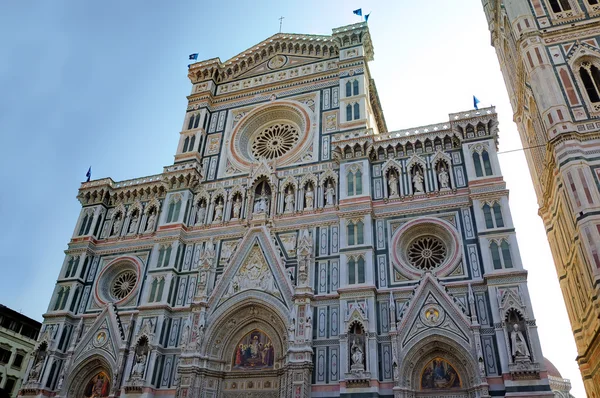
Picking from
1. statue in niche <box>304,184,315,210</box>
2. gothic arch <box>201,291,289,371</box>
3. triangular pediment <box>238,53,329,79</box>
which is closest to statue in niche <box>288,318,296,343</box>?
gothic arch <box>201,291,289,371</box>

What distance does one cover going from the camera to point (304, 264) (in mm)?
20297

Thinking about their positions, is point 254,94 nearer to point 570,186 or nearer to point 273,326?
point 273,326

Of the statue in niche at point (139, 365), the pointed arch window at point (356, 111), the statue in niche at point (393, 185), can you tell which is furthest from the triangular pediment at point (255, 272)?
the pointed arch window at point (356, 111)

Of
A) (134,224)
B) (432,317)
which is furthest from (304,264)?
(134,224)

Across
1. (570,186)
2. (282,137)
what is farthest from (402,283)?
(282,137)

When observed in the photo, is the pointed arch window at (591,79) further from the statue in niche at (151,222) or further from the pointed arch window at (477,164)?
the statue in niche at (151,222)

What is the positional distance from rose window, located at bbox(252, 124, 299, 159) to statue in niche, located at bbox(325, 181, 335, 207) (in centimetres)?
396

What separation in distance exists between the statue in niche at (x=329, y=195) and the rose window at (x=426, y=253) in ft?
13.6

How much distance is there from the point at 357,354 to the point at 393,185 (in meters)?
7.72

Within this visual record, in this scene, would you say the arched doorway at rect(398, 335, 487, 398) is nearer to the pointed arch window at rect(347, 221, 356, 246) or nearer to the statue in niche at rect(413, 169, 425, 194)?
the pointed arch window at rect(347, 221, 356, 246)

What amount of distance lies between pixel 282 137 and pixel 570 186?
45.8ft

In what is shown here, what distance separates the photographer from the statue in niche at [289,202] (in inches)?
894

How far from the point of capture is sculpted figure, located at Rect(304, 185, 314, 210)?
2242 cm

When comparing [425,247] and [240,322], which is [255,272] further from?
[425,247]
